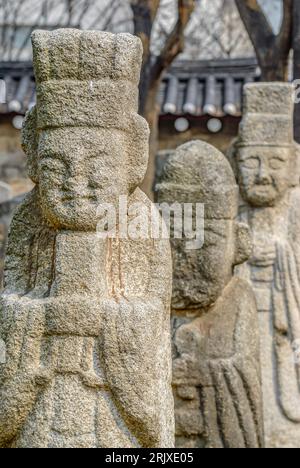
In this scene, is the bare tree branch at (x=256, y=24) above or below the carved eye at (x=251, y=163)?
above

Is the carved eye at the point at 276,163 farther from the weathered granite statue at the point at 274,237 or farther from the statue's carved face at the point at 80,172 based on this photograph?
the statue's carved face at the point at 80,172

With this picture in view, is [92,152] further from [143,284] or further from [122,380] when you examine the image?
[122,380]

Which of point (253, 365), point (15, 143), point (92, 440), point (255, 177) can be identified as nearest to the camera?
point (92, 440)

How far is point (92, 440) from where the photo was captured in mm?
3229

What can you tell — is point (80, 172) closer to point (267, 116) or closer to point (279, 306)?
point (279, 306)

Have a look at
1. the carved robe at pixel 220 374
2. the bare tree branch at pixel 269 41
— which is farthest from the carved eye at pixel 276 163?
the bare tree branch at pixel 269 41

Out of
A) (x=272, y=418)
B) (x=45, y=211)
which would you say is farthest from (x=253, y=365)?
(x=45, y=211)

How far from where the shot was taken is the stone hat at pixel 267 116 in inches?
227

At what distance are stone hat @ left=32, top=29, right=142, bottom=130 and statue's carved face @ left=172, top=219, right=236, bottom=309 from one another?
1.17 meters

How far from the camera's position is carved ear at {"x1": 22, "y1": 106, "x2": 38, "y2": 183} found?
346cm

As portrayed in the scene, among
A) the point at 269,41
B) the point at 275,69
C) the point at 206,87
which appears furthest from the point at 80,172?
the point at 206,87

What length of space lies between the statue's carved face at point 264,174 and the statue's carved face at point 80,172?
248 centimetres

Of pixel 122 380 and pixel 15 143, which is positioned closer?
pixel 122 380

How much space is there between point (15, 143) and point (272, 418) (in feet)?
27.4
